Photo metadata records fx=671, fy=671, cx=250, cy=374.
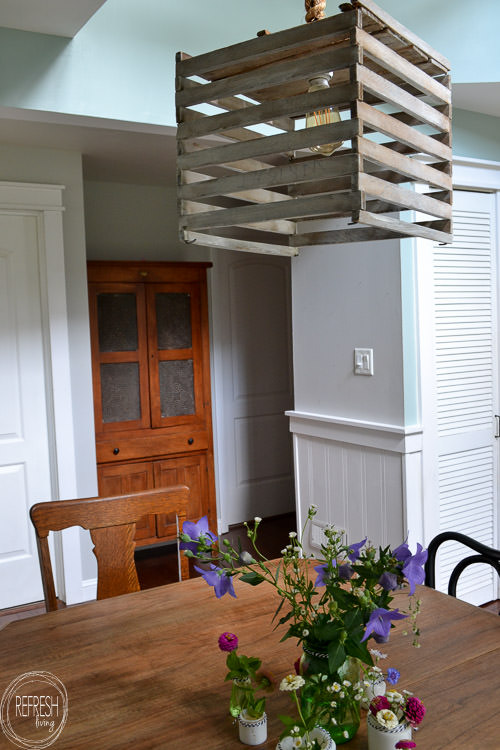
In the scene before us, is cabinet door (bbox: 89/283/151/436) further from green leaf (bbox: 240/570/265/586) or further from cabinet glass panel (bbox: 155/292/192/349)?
green leaf (bbox: 240/570/265/586)

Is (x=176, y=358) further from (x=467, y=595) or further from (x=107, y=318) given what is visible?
(x=467, y=595)

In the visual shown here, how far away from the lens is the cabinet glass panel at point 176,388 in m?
4.16

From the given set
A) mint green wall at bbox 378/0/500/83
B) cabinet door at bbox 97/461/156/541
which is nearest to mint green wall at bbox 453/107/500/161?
mint green wall at bbox 378/0/500/83

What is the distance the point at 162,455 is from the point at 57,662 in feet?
9.17

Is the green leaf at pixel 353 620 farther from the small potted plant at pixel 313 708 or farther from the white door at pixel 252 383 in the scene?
the white door at pixel 252 383

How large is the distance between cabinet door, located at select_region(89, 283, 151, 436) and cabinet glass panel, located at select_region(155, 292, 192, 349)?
113mm

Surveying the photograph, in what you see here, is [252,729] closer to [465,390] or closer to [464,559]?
[464,559]

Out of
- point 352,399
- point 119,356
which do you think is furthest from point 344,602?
point 119,356

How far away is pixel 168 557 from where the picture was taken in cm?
426

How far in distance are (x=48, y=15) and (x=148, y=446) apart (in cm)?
246

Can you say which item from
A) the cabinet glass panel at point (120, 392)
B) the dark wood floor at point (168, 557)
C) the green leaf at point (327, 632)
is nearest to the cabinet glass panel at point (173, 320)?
the cabinet glass panel at point (120, 392)

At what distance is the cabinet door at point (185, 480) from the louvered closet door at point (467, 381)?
1.68 meters

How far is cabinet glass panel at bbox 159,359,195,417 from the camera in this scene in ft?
13.6

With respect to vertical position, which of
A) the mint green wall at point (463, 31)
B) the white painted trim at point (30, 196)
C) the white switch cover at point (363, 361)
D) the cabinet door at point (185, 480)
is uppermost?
the mint green wall at point (463, 31)
